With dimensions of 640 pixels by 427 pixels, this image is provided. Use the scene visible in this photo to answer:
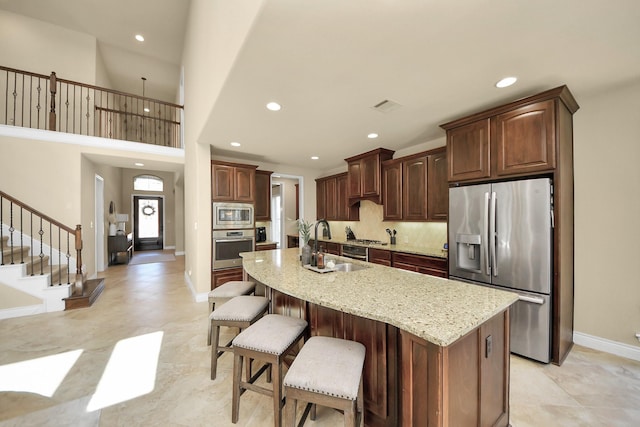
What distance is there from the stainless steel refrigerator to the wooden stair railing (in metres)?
5.43

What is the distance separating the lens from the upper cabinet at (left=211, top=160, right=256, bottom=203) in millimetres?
4176

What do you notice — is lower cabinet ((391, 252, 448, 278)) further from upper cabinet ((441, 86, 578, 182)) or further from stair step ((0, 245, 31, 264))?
stair step ((0, 245, 31, 264))

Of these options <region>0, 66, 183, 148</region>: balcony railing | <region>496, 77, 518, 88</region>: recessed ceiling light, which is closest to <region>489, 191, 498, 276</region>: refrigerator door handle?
<region>496, 77, 518, 88</region>: recessed ceiling light

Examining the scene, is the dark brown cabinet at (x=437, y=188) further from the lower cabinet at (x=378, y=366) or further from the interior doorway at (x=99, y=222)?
the interior doorway at (x=99, y=222)

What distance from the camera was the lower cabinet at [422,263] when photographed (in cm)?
306

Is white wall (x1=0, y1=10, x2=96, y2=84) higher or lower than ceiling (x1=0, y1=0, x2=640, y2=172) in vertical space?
higher

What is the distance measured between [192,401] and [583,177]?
13.4 feet

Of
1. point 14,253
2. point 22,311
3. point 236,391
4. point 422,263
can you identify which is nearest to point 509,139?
point 422,263

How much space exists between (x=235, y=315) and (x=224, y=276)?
Result: 2.52m

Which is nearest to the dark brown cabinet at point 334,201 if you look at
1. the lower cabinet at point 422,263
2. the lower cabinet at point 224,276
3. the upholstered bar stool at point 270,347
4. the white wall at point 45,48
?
the lower cabinet at point 422,263

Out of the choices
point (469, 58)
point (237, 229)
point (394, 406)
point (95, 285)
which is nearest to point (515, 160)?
point (469, 58)

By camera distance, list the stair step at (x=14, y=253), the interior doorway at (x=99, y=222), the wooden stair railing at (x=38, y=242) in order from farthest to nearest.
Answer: the interior doorway at (x=99, y=222)
the wooden stair railing at (x=38, y=242)
the stair step at (x=14, y=253)

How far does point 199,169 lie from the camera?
3.90 m

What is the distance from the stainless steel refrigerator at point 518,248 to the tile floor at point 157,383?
13.3 inches
